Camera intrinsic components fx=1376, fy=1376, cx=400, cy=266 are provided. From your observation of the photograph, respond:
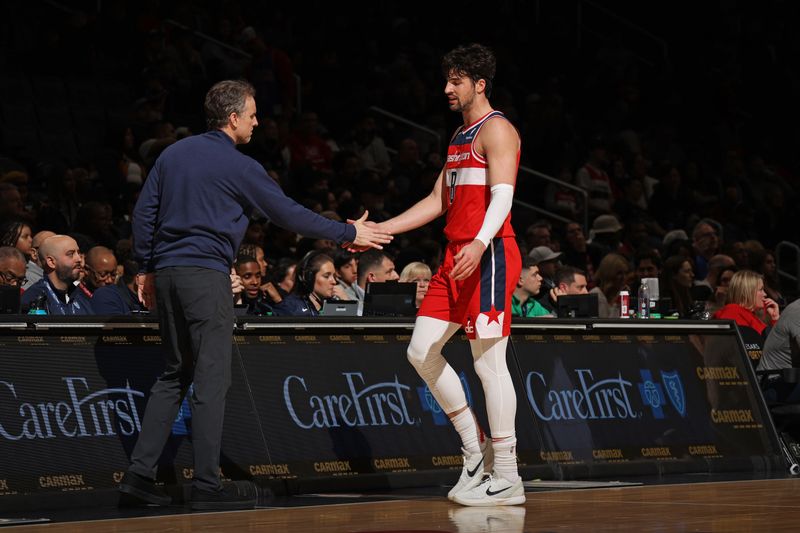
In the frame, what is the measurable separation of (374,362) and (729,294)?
4.21 meters

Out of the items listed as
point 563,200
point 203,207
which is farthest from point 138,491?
point 563,200

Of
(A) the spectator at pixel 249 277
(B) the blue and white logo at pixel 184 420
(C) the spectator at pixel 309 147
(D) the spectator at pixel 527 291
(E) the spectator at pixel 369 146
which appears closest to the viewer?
(B) the blue and white logo at pixel 184 420

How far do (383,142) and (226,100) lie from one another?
425 inches

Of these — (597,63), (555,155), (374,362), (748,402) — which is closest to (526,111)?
(555,155)

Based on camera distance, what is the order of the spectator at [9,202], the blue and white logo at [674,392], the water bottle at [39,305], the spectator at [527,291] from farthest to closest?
the spectator at [9,202]
the spectator at [527,291]
the blue and white logo at [674,392]
the water bottle at [39,305]

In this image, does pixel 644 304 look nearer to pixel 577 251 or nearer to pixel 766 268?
pixel 766 268

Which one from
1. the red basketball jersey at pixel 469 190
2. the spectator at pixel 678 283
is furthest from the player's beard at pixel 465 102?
the spectator at pixel 678 283

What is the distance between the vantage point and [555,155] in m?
19.8

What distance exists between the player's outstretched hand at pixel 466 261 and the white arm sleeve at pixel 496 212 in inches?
3.2

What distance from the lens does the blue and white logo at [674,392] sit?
10.1m

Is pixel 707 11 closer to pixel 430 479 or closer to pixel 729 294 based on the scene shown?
pixel 729 294

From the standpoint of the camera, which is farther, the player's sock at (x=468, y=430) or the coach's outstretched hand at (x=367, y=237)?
the coach's outstretched hand at (x=367, y=237)

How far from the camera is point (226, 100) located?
302 inches

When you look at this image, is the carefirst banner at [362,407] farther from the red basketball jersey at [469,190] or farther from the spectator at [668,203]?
the spectator at [668,203]
